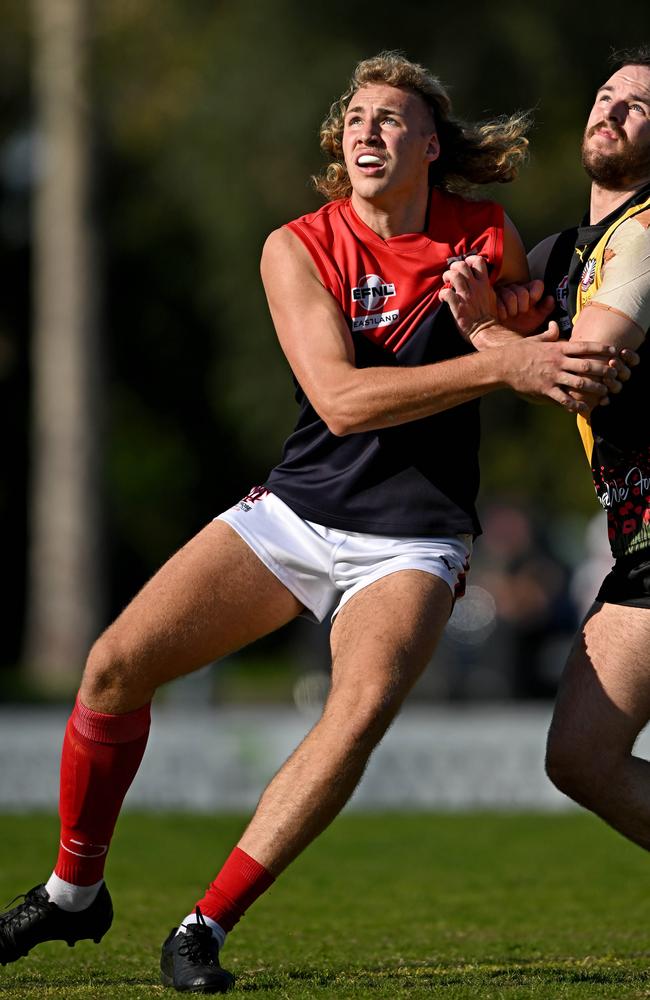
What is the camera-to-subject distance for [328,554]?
15.7 feet

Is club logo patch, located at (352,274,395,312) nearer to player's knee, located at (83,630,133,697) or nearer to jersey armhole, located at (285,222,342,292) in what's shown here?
jersey armhole, located at (285,222,342,292)

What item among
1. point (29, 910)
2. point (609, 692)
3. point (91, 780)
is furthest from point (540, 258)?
point (29, 910)

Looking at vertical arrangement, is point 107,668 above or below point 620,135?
below

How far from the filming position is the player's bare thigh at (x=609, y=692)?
4.71 m

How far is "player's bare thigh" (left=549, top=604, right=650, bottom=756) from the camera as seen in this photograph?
4.71 metres

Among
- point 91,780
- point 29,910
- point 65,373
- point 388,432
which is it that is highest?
point 388,432

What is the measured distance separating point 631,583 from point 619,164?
127 cm

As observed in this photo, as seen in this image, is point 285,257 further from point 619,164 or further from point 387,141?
point 619,164

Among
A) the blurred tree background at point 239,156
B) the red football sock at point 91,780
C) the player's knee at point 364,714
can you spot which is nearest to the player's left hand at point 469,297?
the player's knee at point 364,714

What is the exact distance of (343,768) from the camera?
447cm

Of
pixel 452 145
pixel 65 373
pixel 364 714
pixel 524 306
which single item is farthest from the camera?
pixel 65 373

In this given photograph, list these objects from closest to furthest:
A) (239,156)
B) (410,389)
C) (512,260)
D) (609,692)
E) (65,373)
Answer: (410,389), (609,692), (512,260), (65,373), (239,156)

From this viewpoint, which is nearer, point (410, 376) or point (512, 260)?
point (410, 376)

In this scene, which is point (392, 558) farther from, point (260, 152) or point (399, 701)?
point (260, 152)
